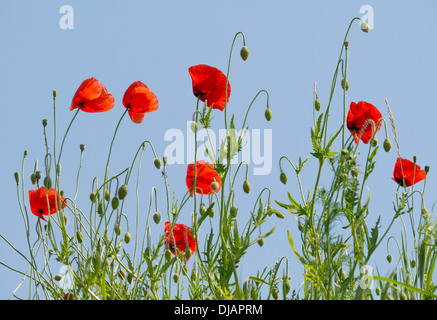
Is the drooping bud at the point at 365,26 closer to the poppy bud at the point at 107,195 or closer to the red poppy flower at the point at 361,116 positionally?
the red poppy flower at the point at 361,116

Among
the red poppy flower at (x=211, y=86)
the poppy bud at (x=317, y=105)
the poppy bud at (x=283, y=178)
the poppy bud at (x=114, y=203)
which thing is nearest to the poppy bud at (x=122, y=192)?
the poppy bud at (x=114, y=203)

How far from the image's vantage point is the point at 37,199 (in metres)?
2.05

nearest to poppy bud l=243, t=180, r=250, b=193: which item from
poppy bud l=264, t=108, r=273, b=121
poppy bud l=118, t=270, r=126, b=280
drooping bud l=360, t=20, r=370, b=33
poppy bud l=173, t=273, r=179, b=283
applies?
poppy bud l=264, t=108, r=273, b=121

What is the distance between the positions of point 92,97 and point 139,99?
0.47 feet

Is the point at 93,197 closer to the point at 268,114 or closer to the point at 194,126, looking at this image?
the point at 194,126

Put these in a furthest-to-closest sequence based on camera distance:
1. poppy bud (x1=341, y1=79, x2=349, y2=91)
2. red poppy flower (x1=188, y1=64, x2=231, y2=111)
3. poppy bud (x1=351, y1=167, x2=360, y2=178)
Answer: red poppy flower (x1=188, y1=64, x2=231, y2=111) < poppy bud (x1=341, y1=79, x2=349, y2=91) < poppy bud (x1=351, y1=167, x2=360, y2=178)

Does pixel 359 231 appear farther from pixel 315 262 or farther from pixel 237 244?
pixel 237 244

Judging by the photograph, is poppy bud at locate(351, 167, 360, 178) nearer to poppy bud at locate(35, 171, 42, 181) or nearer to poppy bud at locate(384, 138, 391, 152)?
poppy bud at locate(384, 138, 391, 152)

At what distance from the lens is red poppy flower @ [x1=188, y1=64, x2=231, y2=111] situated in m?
2.08

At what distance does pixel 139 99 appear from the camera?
6.88ft

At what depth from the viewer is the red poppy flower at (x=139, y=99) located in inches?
82.4

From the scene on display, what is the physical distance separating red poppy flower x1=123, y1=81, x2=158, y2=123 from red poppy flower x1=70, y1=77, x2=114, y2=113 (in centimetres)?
7

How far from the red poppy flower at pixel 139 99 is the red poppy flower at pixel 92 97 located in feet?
0.21
